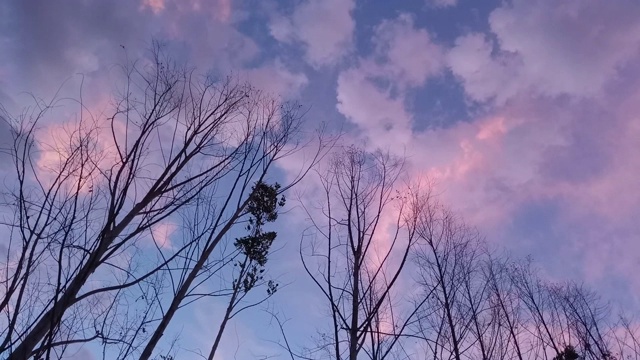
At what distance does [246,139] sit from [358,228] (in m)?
2.01

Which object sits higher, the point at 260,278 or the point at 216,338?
the point at 260,278

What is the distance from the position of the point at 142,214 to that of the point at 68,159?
98cm

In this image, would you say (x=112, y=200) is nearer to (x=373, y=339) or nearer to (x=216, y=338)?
(x=373, y=339)

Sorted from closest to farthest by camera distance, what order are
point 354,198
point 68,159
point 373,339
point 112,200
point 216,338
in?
point 112,200 → point 68,159 → point 373,339 → point 354,198 → point 216,338

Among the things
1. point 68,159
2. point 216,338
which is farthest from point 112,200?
point 216,338

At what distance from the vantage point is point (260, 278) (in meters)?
14.9

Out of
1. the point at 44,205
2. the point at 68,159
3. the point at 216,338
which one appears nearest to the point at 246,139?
the point at 68,159

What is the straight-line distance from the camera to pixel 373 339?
5.57 m

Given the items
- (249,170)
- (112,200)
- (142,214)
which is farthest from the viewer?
(249,170)

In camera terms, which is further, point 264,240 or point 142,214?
point 264,240

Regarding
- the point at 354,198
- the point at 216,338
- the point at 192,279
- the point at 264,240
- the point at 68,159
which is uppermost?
the point at 264,240

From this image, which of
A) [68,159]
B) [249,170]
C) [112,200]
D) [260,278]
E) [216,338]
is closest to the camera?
[112,200]

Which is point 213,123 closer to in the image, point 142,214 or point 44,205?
point 142,214

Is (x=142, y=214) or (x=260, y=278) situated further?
(x=260, y=278)
